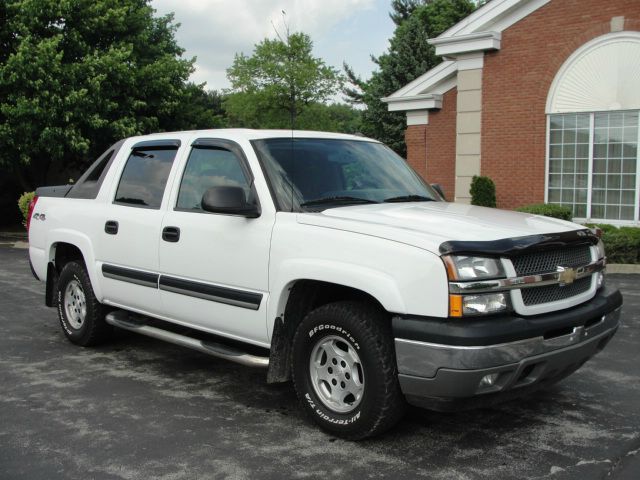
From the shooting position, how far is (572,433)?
4242mm

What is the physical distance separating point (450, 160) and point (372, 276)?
46.7 ft

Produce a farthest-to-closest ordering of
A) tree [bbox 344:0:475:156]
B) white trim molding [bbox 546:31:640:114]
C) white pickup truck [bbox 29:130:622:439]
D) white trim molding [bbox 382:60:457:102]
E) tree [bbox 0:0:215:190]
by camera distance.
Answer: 1. tree [bbox 344:0:475:156]
2. tree [bbox 0:0:215:190]
3. white trim molding [bbox 382:60:457:102]
4. white trim molding [bbox 546:31:640:114]
5. white pickup truck [bbox 29:130:622:439]

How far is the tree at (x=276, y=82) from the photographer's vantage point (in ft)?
139

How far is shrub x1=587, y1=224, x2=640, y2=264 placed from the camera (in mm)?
11678

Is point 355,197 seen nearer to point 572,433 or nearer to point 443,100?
point 572,433

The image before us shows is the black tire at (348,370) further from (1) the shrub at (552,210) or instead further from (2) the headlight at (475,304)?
(1) the shrub at (552,210)

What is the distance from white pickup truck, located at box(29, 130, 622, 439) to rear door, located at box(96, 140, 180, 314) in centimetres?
2

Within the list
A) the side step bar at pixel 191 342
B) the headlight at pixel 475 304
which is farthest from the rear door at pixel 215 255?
→ the headlight at pixel 475 304

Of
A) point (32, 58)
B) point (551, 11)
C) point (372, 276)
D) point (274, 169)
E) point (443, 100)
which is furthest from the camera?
point (32, 58)

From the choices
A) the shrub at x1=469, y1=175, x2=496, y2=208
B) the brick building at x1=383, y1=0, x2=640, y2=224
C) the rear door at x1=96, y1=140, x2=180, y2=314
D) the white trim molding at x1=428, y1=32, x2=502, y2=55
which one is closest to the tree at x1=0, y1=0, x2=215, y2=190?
the white trim molding at x1=428, y1=32, x2=502, y2=55

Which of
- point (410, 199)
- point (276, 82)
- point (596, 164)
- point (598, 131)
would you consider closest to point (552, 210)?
point (596, 164)

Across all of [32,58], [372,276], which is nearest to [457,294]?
[372,276]

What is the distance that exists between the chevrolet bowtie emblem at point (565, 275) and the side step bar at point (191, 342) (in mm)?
1871

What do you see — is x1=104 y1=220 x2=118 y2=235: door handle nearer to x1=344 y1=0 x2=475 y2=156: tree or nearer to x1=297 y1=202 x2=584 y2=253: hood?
x1=297 y1=202 x2=584 y2=253: hood
